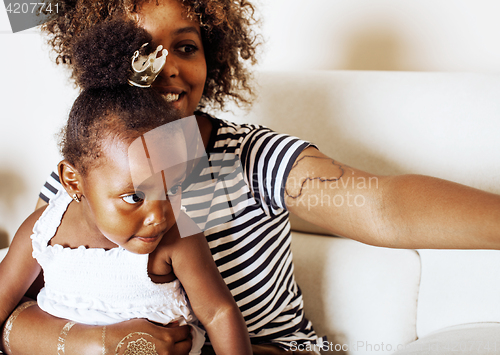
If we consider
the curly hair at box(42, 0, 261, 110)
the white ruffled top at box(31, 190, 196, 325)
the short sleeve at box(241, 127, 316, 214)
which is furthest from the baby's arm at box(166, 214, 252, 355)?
the curly hair at box(42, 0, 261, 110)

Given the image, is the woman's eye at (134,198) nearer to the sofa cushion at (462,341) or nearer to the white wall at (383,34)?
the sofa cushion at (462,341)

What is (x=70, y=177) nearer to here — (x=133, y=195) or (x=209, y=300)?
(x=133, y=195)

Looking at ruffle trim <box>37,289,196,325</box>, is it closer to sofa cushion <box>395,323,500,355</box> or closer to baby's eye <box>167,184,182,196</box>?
baby's eye <box>167,184,182,196</box>

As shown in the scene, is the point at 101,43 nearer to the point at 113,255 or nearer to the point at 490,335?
the point at 113,255

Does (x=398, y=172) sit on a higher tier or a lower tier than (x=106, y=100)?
lower

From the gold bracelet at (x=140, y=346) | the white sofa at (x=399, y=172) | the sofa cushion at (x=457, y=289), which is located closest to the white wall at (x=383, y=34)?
the white sofa at (x=399, y=172)

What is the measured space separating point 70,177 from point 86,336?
11.6 inches

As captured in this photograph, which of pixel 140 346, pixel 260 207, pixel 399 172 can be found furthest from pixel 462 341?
pixel 140 346

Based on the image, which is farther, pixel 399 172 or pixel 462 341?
pixel 399 172

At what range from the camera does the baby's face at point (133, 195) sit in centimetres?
63

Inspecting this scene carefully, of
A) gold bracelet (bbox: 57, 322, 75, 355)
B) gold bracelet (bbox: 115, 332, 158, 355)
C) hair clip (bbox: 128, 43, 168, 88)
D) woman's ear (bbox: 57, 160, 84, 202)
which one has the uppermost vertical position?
hair clip (bbox: 128, 43, 168, 88)

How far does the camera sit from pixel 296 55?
147 centimetres

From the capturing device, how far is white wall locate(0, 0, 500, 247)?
1.27 meters

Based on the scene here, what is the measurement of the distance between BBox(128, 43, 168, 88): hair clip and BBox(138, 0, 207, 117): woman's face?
0.13 ft
